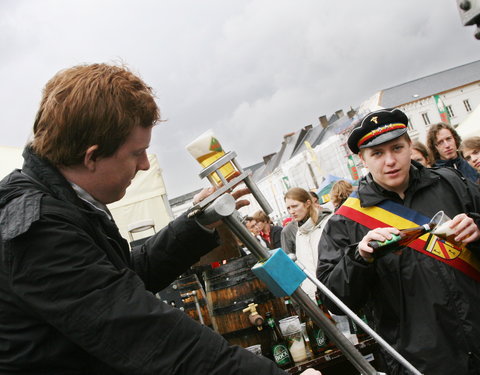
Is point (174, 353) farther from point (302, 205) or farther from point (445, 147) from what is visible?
point (445, 147)

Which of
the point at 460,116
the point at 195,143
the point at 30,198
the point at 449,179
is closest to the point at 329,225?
the point at 449,179

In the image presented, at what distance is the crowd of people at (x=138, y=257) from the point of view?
40.1 inches

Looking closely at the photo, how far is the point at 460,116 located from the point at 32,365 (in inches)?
2070

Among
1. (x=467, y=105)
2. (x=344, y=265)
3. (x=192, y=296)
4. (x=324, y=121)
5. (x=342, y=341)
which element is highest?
(x=324, y=121)

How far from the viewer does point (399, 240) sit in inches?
67.4

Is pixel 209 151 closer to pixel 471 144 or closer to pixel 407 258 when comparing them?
pixel 407 258

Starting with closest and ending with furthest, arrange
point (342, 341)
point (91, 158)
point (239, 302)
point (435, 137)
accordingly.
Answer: point (342, 341), point (91, 158), point (239, 302), point (435, 137)

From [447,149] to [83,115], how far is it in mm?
4386

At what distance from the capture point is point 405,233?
65.7 inches

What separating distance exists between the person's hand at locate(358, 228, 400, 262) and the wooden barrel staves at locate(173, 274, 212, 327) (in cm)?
185

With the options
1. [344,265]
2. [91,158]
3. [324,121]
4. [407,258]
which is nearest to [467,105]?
[324,121]

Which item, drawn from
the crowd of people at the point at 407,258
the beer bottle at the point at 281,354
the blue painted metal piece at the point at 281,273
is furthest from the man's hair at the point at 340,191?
the blue painted metal piece at the point at 281,273

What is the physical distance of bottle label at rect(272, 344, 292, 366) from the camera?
267cm

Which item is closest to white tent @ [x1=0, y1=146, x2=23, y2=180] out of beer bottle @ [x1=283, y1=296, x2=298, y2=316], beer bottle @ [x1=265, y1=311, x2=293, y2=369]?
beer bottle @ [x1=283, y1=296, x2=298, y2=316]
